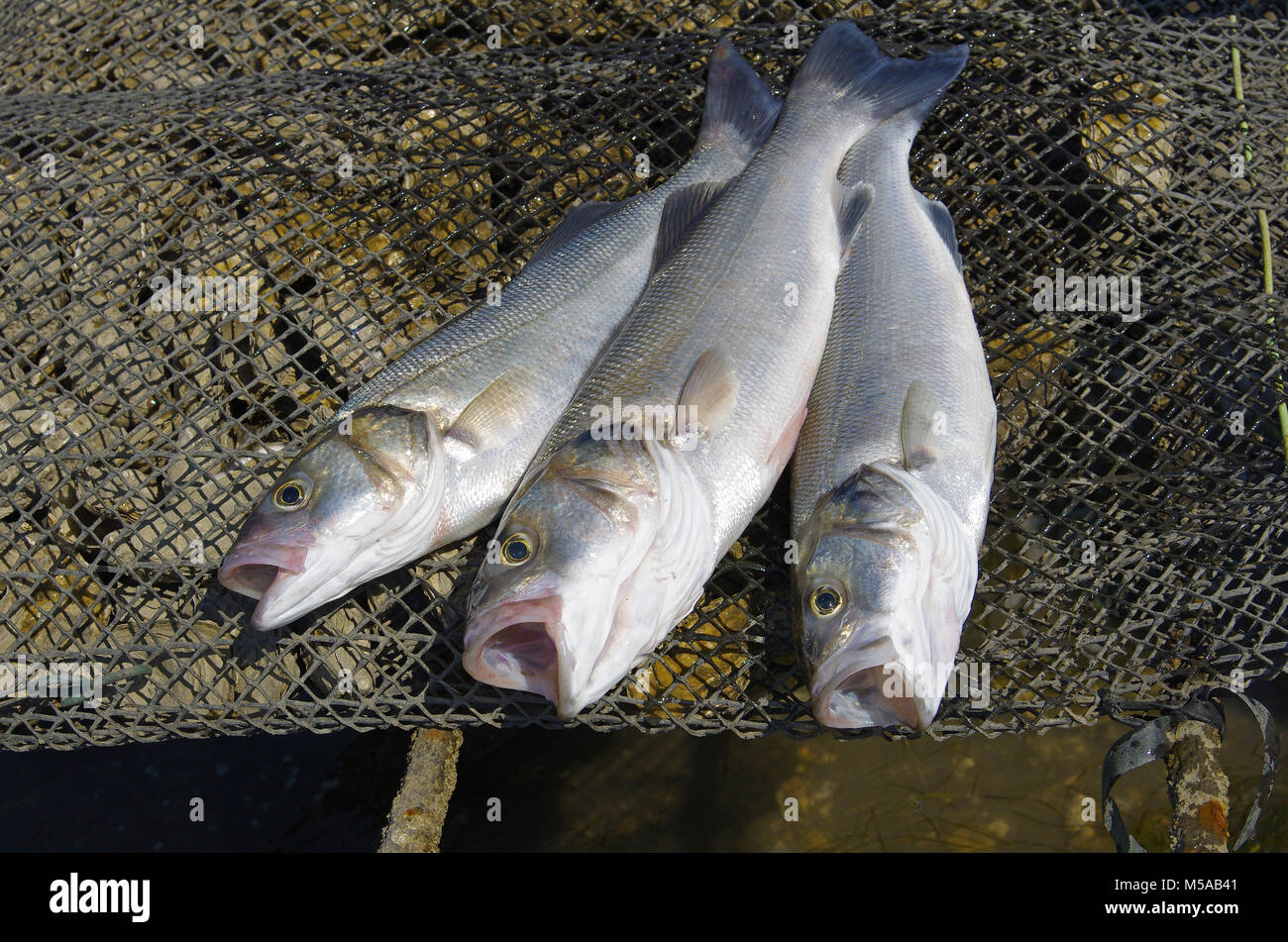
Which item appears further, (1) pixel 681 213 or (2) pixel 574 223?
(2) pixel 574 223

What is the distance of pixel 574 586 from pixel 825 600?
888mm

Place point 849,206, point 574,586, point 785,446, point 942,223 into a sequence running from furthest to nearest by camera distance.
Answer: point 942,223, point 849,206, point 785,446, point 574,586

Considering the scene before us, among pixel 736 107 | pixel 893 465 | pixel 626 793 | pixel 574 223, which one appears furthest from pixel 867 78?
pixel 626 793

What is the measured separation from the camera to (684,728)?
3.56 meters

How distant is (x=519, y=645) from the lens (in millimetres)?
3074

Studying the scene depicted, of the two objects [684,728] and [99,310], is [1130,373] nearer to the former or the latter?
[684,728]

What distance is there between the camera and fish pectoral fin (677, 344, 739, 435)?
3.39 meters

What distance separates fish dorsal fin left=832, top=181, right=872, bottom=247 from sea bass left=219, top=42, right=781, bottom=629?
593 millimetres

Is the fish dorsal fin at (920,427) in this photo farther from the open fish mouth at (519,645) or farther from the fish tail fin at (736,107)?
the fish tail fin at (736,107)

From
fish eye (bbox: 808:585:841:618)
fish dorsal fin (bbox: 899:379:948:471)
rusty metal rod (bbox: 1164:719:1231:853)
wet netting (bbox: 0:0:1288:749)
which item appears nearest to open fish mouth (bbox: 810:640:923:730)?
fish eye (bbox: 808:585:841:618)

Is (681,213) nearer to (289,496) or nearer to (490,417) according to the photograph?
(490,417)

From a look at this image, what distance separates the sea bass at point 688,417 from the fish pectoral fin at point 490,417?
0.30 metres
